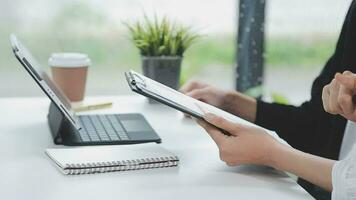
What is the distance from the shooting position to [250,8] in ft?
7.84

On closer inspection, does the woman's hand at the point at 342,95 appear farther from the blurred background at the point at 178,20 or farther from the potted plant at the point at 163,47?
the blurred background at the point at 178,20

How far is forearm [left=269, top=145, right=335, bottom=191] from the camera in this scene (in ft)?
3.64

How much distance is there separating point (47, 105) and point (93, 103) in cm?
13

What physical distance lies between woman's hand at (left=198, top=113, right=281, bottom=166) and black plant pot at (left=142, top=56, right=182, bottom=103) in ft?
1.98

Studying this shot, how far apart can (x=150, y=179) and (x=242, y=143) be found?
19 cm

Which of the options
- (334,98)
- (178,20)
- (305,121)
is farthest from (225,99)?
(178,20)

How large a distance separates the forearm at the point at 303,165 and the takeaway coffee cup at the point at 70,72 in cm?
74

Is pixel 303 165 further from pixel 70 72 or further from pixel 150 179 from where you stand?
pixel 70 72

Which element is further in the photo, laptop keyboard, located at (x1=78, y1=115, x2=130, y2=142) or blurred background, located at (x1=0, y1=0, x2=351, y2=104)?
blurred background, located at (x1=0, y1=0, x2=351, y2=104)

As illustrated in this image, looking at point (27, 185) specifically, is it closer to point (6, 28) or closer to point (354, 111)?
point (354, 111)

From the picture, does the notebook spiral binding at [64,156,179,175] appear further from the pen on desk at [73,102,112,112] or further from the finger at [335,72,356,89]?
the pen on desk at [73,102,112,112]

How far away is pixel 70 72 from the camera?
1.69 m

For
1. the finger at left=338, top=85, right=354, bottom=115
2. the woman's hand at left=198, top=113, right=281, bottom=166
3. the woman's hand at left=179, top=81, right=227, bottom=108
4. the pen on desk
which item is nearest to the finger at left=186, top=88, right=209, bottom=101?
the woman's hand at left=179, top=81, right=227, bottom=108

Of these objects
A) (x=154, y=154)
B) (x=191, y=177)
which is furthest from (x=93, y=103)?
(x=191, y=177)
